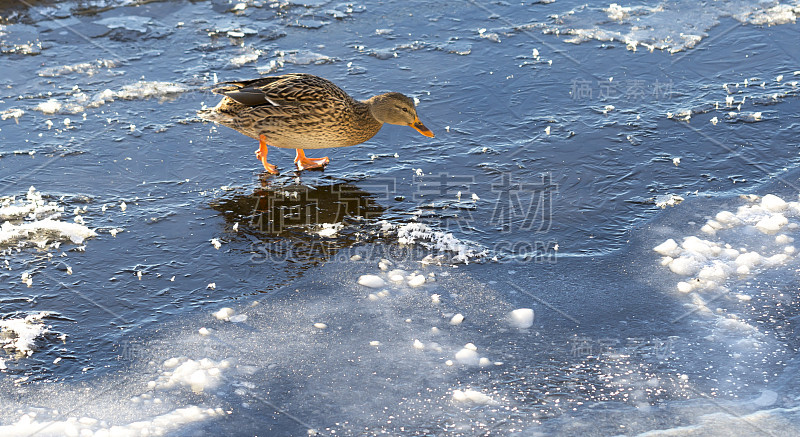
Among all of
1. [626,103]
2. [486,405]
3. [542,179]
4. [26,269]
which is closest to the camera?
[486,405]

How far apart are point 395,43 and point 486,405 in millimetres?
4749

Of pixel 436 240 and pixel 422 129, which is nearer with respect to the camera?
pixel 436 240

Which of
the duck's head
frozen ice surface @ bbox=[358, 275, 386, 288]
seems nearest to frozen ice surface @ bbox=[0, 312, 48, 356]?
frozen ice surface @ bbox=[358, 275, 386, 288]

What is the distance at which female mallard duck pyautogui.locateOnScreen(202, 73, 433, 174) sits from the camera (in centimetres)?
549

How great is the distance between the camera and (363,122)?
5.63 meters

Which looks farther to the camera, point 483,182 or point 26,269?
point 483,182

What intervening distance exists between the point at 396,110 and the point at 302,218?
1.08m

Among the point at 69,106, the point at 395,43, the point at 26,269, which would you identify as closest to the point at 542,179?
the point at 395,43

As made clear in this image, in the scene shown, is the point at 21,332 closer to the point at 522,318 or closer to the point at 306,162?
the point at 306,162

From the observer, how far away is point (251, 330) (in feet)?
13.4

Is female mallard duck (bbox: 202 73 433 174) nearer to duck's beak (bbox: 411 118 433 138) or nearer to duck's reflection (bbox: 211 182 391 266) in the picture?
duck's beak (bbox: 411 118 433 138)

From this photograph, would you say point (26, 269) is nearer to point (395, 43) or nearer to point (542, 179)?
point (542, 179)

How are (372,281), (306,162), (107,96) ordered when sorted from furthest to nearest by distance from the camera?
(107,96) → (306,162) → (372,281)

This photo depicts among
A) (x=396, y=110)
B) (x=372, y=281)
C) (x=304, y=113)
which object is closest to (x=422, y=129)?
(x=396, y=110)
